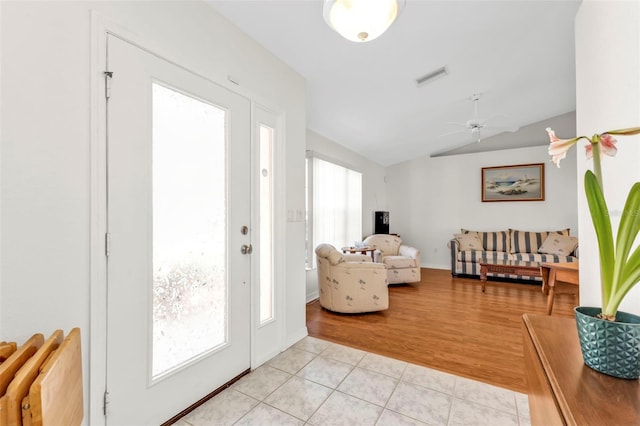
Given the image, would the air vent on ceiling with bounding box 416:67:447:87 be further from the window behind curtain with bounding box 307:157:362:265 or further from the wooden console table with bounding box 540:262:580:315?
the wooden console table with bounding box 540:262:580:315

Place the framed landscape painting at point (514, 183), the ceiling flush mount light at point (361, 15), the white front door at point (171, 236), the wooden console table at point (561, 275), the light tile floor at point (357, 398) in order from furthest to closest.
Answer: the framed landscape painting at point (514, 183) → the wooden console table at point (561, 275) → the light tile floor at point (357, 398) → the ceiling flush mount light at point (361, 15) → the white front door at point (171, 236)

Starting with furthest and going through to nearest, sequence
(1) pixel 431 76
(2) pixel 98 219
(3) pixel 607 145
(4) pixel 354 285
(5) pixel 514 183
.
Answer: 1. (5) pixel 514 183
2. (4) pixel 354 285
3. (1) pixel 431 76
4. (2) pixel 98 219
5. (3) pixel 607 145

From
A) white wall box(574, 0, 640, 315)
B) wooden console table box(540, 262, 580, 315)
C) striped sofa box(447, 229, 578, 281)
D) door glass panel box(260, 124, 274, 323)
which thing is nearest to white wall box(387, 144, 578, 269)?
striped sofa box(447, 229, 578, 281)

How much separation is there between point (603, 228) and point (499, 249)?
550 centimetres

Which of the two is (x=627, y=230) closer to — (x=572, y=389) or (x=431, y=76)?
(x=572, y=389)

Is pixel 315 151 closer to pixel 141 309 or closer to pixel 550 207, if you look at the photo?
pixel 141 309

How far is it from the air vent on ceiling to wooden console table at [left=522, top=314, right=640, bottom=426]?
2.86 metres

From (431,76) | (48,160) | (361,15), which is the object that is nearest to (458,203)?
(431,76)

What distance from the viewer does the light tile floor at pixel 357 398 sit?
5.26ft

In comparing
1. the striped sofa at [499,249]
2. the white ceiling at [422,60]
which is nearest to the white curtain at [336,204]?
the white ceiling at [422,60]

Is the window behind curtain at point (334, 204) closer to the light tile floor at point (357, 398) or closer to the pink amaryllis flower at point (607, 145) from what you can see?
the light tile floor at point (357, 398)

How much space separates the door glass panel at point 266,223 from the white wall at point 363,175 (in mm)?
1620

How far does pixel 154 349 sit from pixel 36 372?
0.77 metres

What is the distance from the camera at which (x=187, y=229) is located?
1.71 metres
